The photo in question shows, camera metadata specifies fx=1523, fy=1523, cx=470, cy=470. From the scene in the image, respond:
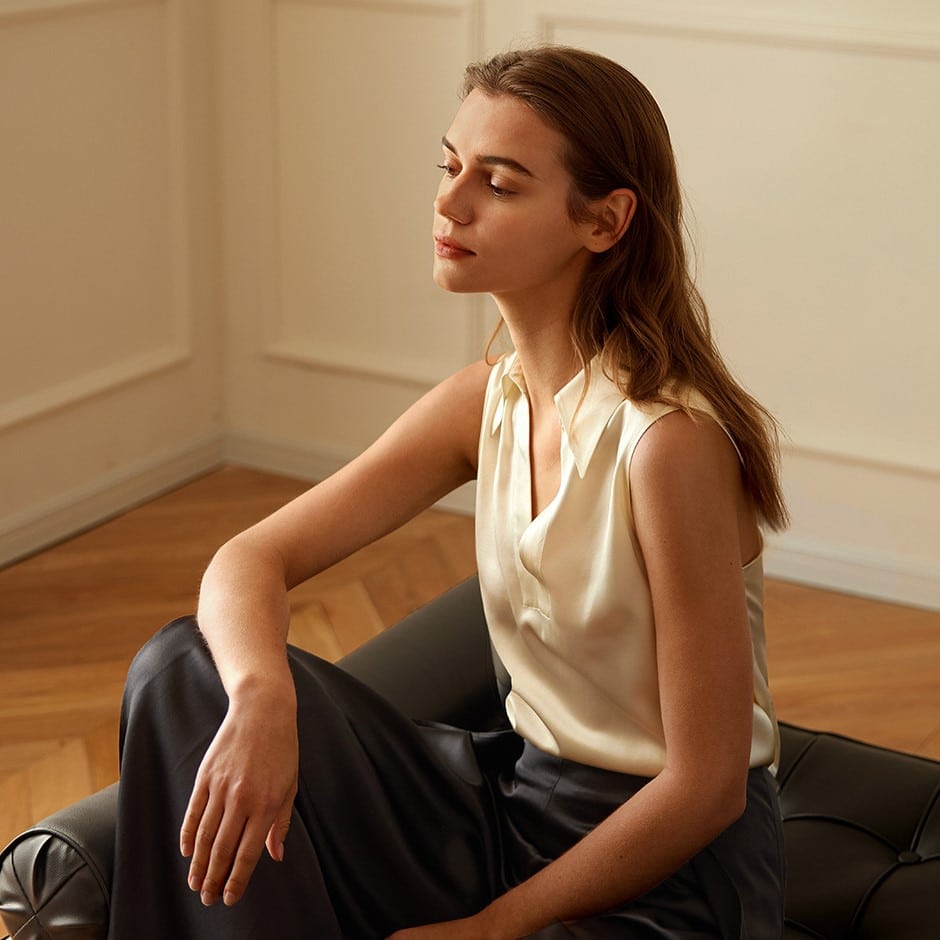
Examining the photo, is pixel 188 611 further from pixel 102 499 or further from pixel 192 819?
pixel 192 819

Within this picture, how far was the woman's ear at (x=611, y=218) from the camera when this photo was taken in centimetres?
143

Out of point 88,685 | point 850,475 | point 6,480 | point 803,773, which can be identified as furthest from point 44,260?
point 803,773

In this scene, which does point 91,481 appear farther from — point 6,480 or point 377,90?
point 377,90

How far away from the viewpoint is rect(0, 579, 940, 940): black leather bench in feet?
4.49

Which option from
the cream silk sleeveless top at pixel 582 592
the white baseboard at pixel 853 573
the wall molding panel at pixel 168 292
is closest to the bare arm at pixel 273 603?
the cream silk sleeveless top at pixel 582 592

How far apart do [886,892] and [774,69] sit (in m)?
1.89

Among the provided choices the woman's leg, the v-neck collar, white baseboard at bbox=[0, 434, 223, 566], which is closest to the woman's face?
the v-neck collar

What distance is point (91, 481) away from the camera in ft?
11.7

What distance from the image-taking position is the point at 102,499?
358cm

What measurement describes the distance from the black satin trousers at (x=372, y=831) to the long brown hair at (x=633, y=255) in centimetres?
35

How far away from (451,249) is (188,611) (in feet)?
6.01

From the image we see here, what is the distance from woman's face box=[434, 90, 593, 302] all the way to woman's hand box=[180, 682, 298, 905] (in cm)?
46

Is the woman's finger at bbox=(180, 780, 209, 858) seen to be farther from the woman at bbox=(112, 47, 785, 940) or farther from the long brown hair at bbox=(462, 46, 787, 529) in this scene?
the long brown hair at bbox=(462, 46, 787, 529)

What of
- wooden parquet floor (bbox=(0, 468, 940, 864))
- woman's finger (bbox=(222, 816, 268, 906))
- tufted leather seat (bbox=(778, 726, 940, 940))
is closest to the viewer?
woman's finger (bbox=(222, 816, 268, 906))
